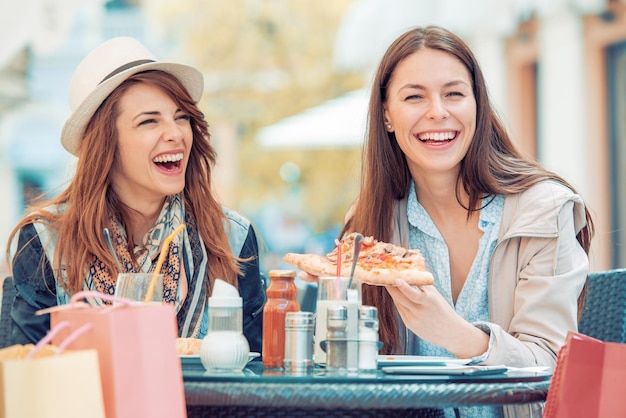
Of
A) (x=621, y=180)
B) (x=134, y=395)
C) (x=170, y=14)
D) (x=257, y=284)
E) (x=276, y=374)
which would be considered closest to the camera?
(x=134, y=395)

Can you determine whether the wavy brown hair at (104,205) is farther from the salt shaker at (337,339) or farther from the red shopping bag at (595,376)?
the red shopping bag at (595,376)

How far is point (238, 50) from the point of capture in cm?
1780

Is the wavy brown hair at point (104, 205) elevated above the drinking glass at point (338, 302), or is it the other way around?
the wavy brown hair at point (104, 205)

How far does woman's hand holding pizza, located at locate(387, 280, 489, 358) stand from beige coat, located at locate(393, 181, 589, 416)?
11cm

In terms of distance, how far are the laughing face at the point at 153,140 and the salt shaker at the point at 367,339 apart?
3.67 feet

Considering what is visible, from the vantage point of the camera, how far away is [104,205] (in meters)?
3.03

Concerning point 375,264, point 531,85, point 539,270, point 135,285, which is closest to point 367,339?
point 375,264

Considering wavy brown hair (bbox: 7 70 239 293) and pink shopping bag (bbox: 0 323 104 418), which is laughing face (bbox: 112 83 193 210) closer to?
wavy brown hair (bbox: 7 70 239 293)

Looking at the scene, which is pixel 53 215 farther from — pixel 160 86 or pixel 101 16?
pixel 101 16

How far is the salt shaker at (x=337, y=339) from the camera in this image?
206 centimetres

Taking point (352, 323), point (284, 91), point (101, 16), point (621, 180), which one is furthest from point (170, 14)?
point (352, 323)

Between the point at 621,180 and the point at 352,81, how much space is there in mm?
9850

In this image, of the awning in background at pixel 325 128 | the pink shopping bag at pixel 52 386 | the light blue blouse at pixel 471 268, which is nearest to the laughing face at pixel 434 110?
the light blue blouse at pixel 471 268

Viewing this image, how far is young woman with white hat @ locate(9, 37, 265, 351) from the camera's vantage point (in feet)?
9.53
